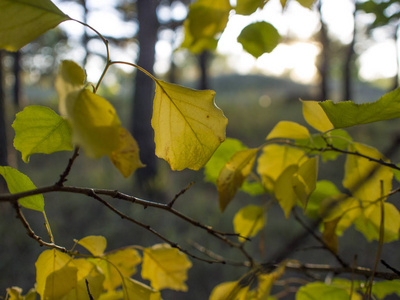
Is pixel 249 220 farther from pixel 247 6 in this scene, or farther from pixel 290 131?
pixel 247 6

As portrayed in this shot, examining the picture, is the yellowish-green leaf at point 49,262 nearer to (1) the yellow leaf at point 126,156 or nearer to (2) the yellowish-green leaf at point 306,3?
(1) the yellow leaf at point 126,156

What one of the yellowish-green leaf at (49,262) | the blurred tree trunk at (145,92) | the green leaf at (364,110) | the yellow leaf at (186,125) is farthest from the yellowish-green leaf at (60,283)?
the blurred tree trunk at (145,92)

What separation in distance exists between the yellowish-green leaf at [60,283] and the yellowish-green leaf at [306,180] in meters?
0.18

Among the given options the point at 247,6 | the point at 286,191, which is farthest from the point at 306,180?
the point at 247,6

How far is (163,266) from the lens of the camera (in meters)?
0.33

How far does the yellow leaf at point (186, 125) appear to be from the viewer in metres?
0.20

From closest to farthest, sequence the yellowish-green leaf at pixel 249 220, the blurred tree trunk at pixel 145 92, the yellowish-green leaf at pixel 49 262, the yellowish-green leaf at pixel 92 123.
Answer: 1. the yellowish-green leaf at pixel 92 123
2. the yellowish-green leaf at pixel 49 262
3. the yellowish-green leaf at pixel 249 220
4. the blurred tree trunk at pixel 145 92

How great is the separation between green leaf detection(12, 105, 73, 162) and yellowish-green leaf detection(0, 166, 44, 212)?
21mm

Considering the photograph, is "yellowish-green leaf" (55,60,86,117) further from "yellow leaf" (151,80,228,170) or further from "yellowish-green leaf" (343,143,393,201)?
"yellowish-green leaf" (343,143,393,201)

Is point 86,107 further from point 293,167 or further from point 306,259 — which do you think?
point 306,259

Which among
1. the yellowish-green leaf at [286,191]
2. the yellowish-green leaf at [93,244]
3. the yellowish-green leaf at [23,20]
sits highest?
the yellowish-green leaf at [23,20]

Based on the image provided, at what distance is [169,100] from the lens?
0.67ft

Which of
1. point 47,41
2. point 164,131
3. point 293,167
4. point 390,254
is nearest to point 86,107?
point 164,131

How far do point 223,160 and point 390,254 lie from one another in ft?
7.96
